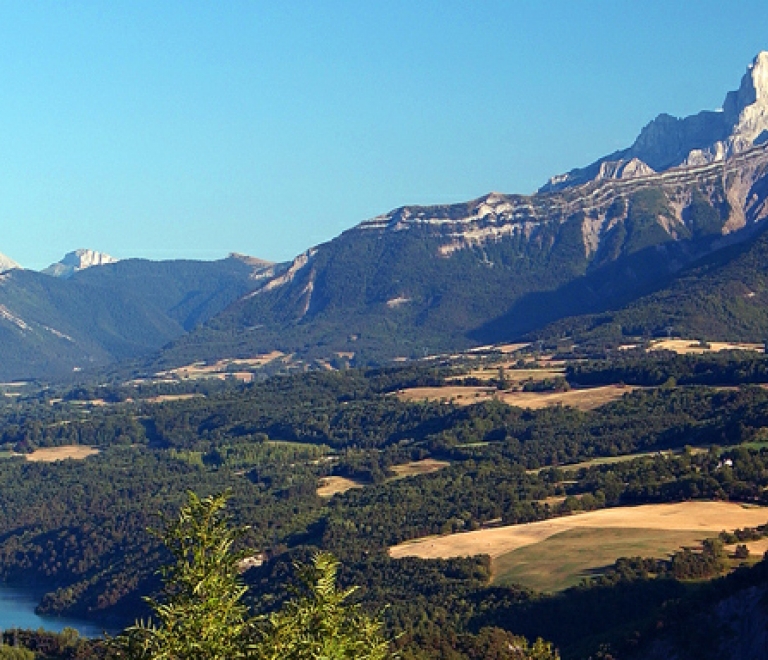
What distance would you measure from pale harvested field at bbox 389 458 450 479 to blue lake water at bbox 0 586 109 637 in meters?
44.4

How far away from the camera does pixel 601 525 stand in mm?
122375

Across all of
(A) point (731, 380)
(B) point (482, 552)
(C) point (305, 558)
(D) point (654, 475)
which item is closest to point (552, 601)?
(B) point (482, 552)

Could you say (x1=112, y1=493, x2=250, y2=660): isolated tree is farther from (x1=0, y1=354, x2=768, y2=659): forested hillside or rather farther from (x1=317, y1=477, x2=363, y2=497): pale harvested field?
(x1=317, y1=477, x2=363, y2=497): pale harvested field

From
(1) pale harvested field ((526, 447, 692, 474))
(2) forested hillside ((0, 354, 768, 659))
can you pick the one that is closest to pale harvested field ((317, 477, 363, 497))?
(2) forested hillside ((0, 354, 768, 659))

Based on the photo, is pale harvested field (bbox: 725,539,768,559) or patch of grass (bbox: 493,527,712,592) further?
patch of grass (bbox: 493,527,712,592)

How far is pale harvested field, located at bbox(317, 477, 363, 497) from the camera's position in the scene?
175625mm

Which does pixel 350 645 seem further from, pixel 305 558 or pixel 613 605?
pixel 305 558

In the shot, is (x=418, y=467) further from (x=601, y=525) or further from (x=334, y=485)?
(x=601, y=525)

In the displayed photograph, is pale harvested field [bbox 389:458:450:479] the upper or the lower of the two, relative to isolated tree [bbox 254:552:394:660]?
lower

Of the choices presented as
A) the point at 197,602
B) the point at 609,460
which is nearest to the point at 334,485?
the point at 609,460

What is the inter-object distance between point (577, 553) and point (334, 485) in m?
70.4

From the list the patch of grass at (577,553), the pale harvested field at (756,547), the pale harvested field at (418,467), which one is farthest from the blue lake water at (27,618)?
the pale harvested field at (756,547)

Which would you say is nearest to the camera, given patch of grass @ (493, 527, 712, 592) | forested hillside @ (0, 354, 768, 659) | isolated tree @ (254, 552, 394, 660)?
isolated tree @ (254, 552, 394, 660)

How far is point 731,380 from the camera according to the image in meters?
195
